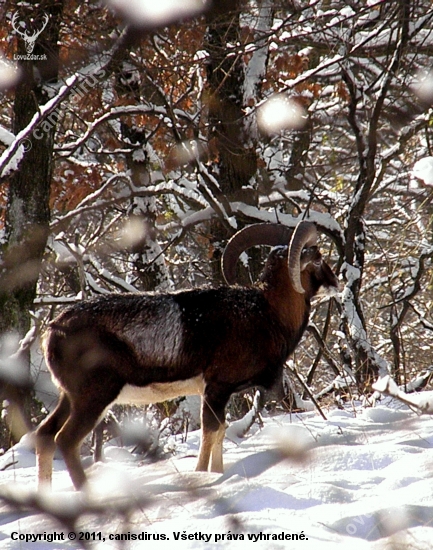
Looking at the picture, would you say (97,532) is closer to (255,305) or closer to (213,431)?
(213,431)

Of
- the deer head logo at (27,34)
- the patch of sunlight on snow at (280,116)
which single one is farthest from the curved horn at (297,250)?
the patch of sunlight on snow at (280,116)

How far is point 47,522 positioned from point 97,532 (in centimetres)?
46

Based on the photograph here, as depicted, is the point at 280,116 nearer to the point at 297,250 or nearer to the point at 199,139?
the point at 199,139

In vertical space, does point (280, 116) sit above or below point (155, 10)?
below

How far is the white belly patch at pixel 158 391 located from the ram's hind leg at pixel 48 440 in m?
0.47

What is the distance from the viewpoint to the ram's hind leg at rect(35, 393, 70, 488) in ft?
18.1

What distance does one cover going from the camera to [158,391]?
605cm

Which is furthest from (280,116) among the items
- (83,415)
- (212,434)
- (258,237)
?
(83,415)

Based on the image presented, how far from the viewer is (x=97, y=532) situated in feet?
13.6

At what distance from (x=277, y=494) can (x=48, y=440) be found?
214 cm

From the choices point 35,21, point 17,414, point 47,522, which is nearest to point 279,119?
point 35,21

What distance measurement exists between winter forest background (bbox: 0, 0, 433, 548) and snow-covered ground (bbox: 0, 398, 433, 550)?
5.33 ft

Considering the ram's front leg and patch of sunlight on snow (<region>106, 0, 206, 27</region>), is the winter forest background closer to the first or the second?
patch of sunlight on snow (<region>106, 0, 206, 27</region>)
